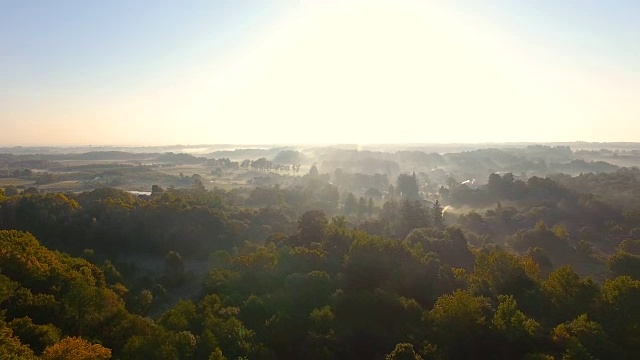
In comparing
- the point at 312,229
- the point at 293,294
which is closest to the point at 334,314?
the point at 293,294

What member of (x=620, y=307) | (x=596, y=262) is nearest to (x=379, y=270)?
(x=620, y=307)

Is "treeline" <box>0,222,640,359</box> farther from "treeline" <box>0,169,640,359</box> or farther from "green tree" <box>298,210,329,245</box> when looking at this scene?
"green tree" <box>298,210,329,245</box>

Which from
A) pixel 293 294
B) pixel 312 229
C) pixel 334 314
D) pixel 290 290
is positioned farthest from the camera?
pixel 312 229

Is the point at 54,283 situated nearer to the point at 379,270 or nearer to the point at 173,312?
the point at 173,312

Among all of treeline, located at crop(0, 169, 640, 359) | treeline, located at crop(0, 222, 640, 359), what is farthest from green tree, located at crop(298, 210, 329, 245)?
treeline, located at crop(0, 222, 640, 359)

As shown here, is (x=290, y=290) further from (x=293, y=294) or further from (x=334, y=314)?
(x=334, y=314)

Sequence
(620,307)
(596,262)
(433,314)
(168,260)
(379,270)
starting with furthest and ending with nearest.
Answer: (596,262)
(168,260)
(379,270)
(433,314)
(620,307)

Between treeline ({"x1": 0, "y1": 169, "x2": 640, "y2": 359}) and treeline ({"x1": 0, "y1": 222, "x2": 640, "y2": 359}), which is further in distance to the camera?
treeline ({"x1": 0, "y1": 169, "x2": 640, "y2": 359})

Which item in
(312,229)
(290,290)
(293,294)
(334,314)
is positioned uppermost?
(312,229)

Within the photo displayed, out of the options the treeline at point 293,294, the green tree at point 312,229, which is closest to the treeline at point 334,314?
the treeline at point 293,294

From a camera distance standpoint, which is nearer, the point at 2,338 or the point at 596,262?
the point at 2,338

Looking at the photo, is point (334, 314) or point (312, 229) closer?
point (334, 314)
